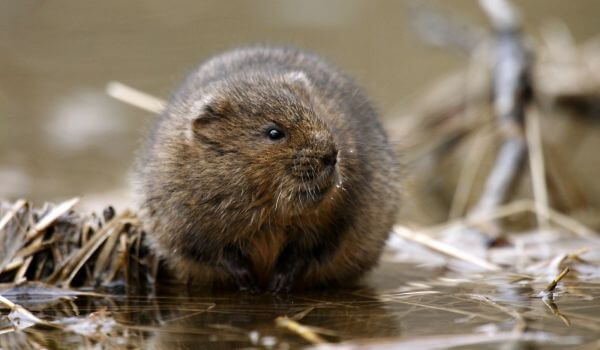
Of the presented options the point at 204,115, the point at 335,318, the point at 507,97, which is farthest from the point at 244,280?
the point at 507,97

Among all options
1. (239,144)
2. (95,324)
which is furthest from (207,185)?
(95,324)

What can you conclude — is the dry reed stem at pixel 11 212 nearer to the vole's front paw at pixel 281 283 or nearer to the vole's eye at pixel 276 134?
the vole's front paw at pixel 281 283

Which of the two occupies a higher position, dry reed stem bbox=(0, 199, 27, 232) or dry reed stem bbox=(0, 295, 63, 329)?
dry reed stem bbox=(0, 199, 27, 232)

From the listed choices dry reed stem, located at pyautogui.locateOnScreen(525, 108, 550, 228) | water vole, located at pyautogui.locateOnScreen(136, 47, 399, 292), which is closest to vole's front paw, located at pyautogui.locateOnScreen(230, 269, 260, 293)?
water vole, located at pyautogui.locateOnScreen(136, 47, 399, 292)

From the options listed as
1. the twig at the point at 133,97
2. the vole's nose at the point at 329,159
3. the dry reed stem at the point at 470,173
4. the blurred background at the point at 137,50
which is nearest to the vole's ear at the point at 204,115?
the vole's nose at the point at 329,159

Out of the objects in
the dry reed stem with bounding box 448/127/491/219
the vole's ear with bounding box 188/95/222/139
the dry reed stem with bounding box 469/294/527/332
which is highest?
the dry reed stem with bounding box 448/127/491/219

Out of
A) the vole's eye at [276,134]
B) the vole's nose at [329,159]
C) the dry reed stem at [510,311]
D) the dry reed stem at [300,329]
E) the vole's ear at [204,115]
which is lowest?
the dry reed stem at [300,329]

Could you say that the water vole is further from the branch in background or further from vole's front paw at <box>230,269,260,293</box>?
the branch in background

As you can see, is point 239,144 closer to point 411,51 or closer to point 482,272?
point 482,272
